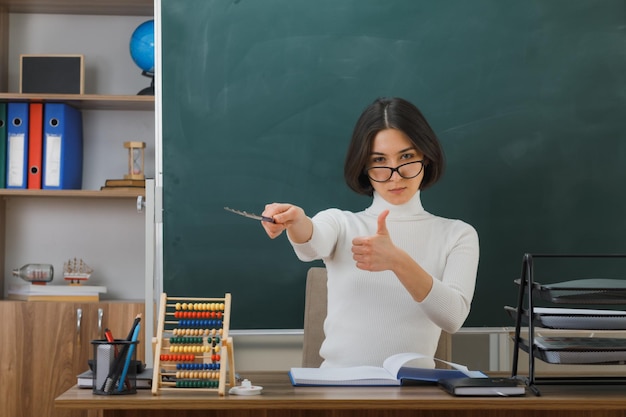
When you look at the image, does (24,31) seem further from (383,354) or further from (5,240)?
(383,354)

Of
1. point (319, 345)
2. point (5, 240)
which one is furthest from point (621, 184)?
point (5, 240)

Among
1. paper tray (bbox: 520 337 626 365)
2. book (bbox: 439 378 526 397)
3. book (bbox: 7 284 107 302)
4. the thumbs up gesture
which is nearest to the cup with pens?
the thumbs up gesture

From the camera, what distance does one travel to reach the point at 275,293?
301 cm

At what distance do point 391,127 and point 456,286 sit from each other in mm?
516

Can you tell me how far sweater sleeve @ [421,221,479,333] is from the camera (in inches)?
78.2

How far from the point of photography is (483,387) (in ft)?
5.58

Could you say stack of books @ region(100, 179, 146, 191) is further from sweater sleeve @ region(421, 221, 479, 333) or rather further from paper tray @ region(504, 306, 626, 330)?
paper tray @ region(504, 306, 626, 330)

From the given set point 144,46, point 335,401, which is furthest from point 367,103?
point 335,401

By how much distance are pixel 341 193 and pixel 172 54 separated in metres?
0.80

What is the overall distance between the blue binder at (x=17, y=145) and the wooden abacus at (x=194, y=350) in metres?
1.72

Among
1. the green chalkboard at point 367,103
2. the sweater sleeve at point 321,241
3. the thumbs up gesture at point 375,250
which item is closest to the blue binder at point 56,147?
the green chalkboard at point 367,103

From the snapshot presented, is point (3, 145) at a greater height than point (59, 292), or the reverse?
point (3, 145)

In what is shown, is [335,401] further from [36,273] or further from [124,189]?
[36,273]

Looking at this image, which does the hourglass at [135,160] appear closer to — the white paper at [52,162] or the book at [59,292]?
the white paper at [52,162]
